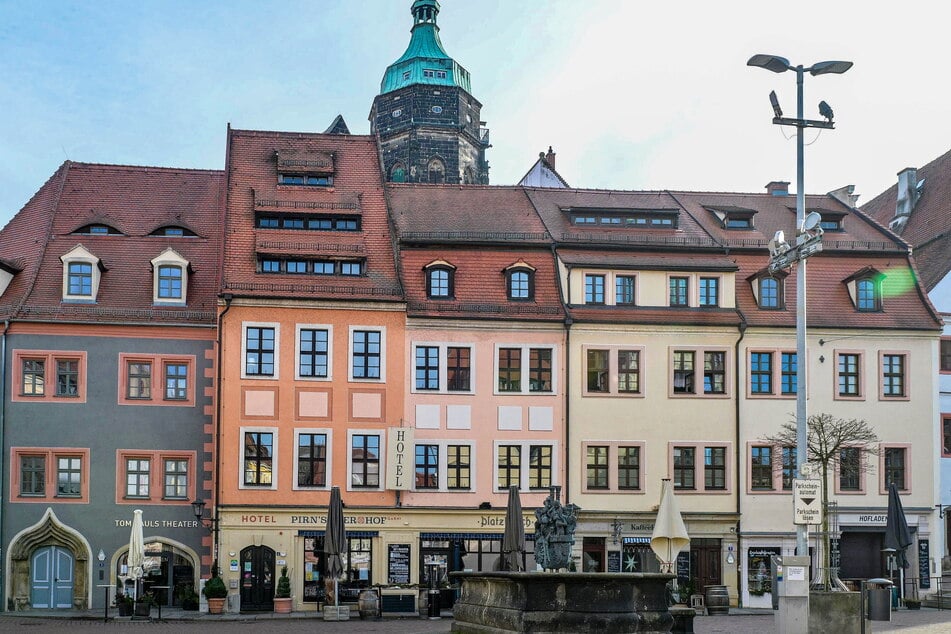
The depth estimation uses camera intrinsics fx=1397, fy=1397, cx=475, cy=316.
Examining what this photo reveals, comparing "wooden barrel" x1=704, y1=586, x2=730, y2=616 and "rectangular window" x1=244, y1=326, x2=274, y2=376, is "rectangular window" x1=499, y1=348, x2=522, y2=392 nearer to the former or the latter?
"rectangular window" x1=244, y1=326, x2=274, y2=376

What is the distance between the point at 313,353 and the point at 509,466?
6.94m

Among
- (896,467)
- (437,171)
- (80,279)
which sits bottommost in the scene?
(896,467)

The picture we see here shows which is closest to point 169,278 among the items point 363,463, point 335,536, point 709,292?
point 363,463

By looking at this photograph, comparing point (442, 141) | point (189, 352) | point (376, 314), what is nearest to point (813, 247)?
point (376, 314)

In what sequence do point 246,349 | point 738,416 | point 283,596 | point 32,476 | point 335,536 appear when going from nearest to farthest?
point 335,536
point 283,596
point 32,476
point 246,349
point 738,416

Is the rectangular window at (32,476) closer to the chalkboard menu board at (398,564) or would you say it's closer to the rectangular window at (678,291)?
the chalkboard menu board at (398,564)

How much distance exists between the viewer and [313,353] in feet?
139

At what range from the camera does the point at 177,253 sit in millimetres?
43344

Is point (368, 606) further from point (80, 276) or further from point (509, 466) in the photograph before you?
point (80, 276)

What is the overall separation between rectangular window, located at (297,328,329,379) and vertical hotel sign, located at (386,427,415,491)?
2.89 metres

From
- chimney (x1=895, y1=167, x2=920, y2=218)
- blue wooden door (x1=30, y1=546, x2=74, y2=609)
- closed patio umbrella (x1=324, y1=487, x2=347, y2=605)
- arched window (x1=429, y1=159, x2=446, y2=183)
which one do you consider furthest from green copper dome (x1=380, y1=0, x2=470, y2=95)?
closed patio umbrella (x1=324, y1=487, x2=347, y2=605)

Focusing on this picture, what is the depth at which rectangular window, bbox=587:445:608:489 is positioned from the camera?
4309cm

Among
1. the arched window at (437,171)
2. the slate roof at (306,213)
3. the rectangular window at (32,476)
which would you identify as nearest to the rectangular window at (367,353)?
the slate roof at (306,213)

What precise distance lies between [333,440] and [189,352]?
514cm
